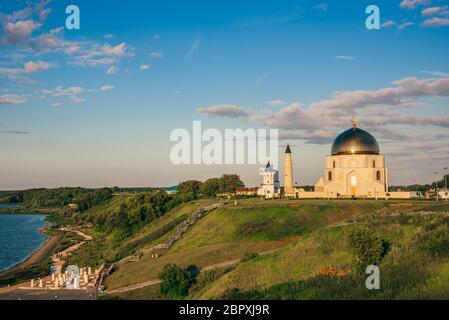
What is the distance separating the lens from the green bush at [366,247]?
30234mm

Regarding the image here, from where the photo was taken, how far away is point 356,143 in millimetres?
74188

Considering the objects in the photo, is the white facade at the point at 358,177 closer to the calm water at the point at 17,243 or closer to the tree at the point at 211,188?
the tree at the point at 211,188

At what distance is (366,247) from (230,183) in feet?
231

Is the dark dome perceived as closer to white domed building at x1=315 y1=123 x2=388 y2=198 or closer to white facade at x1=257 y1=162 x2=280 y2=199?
white domed building at x1=315 y1=123 x2=388 y2=198

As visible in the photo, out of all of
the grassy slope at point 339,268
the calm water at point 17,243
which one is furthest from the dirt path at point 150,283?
the calm water at point 17,243

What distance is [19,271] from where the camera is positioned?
58500 millimetres

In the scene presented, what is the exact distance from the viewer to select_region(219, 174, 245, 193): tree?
3910 inches

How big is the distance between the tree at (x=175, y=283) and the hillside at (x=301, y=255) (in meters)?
0.70

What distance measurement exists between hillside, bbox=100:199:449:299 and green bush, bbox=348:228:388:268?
494mm

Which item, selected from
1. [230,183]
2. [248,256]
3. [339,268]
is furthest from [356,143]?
A: [339,268]

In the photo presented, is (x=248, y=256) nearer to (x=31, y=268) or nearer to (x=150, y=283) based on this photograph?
(x=150, y=283)
